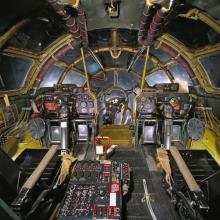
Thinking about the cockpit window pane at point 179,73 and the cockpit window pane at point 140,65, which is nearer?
the cockpit window pane at point 179,73

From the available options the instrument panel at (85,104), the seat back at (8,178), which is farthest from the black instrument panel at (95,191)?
the instrument panel at (85,104)

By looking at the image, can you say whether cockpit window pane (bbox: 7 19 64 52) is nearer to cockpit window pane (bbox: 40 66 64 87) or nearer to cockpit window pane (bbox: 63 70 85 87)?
cockpit window pane (bbox: 40 66 64 87)

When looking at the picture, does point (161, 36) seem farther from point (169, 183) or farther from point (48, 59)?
point (169, 183)

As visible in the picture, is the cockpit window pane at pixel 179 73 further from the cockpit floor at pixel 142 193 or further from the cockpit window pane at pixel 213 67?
the cockpit floor at pixel 142 193

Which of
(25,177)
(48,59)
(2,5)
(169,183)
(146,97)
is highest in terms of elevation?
(2,5)

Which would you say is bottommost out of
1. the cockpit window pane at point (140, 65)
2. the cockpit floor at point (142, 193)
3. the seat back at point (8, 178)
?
the cockpit floor at point (142, 193)

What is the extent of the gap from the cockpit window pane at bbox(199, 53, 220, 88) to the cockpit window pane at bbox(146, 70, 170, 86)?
171 centimetres

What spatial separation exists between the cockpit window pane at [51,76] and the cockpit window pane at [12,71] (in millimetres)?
1001

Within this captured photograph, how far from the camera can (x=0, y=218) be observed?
5.04ft

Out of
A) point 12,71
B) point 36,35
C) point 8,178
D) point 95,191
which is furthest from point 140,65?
point 8,178

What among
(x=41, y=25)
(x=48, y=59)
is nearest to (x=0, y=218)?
(x=41, y=25)

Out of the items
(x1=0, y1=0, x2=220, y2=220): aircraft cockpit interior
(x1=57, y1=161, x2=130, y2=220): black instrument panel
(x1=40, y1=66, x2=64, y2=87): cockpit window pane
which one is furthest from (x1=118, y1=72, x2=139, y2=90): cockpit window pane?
(x1=57, y1=161, x2=130, y2=220): black instrument panel

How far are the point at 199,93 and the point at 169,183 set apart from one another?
13.2ft

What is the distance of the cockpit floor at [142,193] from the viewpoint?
9.47 feet
